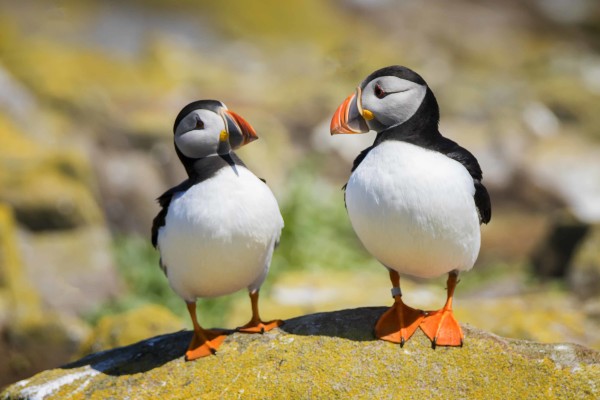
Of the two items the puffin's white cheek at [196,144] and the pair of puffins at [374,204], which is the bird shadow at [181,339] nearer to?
the pair of puffins at [374,204]

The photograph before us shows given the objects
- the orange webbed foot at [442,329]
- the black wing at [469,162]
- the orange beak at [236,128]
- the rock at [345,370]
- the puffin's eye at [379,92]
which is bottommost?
the rock at [345,370]

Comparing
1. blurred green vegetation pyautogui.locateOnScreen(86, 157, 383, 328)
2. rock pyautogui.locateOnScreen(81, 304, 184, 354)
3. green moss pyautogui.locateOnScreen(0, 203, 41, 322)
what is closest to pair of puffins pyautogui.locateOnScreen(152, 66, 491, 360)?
rock pyautogui.locateOnScreen(81, 304, 184, 354)

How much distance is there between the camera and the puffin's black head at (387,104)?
4.28 metres

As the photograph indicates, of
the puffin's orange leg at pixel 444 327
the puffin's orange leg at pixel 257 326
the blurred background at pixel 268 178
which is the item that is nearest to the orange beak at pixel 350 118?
the puffin's orange leg at pixel 444 327

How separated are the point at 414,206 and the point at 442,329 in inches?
29.8

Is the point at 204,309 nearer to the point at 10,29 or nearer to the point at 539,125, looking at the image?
the point at 539,125

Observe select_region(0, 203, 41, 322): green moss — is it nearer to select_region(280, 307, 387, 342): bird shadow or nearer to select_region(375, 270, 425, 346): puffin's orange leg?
select_region(280, 307, 387, 342): bird shadow

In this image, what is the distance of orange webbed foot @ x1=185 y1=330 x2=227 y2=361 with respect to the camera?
4.64 metres

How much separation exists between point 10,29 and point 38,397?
2020 centimetres

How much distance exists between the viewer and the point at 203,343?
471 centimetres

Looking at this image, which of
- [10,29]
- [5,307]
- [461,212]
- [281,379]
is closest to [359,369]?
[281,379]

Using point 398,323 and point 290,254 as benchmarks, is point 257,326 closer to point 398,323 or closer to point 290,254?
point 398,323

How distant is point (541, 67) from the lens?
21406 millimetres

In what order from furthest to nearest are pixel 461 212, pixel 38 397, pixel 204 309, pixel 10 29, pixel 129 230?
pixel 10 29 < pixel 129 230 < pixel 204 309 < pixel 38 397 < pixel 461 212
